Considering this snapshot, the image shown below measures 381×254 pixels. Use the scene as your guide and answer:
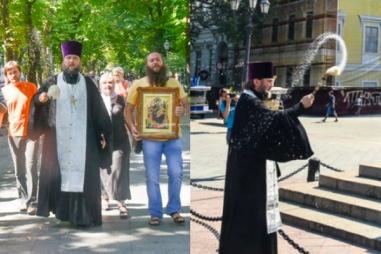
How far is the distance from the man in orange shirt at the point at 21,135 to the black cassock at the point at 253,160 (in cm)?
88

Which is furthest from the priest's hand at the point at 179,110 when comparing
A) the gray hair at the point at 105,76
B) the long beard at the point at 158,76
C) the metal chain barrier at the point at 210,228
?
the metal chain barrier at the point at 210,228

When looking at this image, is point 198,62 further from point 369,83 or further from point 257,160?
point 369,83

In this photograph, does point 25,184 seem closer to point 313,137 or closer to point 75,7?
point 75,7

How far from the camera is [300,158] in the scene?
7.55 feet

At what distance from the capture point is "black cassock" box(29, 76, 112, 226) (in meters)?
2.72

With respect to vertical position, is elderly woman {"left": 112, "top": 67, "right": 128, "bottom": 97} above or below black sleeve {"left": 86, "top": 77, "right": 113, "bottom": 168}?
above

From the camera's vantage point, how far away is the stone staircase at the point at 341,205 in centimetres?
258

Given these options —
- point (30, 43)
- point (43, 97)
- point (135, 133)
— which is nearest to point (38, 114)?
point (43, 97)

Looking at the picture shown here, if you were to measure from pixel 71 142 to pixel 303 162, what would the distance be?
40.6 inches

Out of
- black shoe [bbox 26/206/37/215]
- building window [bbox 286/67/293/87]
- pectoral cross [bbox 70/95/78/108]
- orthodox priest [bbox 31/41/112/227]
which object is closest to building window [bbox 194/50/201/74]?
building window [bbox 286/67/293/87]

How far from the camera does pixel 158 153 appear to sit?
2668 millimetres

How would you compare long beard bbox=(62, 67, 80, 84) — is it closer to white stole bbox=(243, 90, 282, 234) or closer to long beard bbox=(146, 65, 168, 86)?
long beard bbox=(146, 65, 168, 86)

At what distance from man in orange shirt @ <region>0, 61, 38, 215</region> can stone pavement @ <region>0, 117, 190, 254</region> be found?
4 centimetres

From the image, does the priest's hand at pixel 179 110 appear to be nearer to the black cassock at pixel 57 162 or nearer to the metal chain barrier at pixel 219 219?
the metal chain barrier at pixel 219 219
